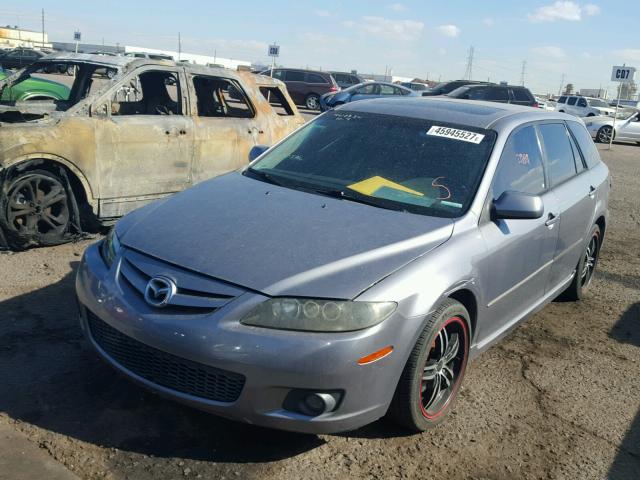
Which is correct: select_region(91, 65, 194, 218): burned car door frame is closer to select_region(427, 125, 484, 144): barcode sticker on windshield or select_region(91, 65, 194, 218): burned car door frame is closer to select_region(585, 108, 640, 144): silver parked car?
select_region(427, 125, 484, 144): barcode sticker on windshield

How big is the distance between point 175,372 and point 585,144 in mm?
4060

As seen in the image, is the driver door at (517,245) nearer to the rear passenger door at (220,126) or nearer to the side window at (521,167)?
the side window at (521,167)

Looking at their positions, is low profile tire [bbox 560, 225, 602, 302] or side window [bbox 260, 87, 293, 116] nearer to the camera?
low profile tire [bbox 560, 225, 602, 302]

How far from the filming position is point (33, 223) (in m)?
5.71

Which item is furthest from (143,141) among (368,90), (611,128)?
(368,90)

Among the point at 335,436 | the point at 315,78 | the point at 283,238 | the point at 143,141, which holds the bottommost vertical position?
the point at 335,436

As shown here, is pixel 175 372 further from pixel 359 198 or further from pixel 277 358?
pixel 359 198

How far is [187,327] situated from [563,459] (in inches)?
78.7

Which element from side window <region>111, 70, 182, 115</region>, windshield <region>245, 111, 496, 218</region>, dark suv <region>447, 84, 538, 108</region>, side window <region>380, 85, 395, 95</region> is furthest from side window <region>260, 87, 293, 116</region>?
side window <region>380, 85, 395, 95</region>

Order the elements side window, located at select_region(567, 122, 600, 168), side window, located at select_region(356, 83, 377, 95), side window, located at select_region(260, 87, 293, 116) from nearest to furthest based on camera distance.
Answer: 1. side window, located at select_region(567, 122, 600, 168)
2. side window, located at select_region(260, 87, 293, 116)
3. side window, located at select_region(356, 83, 377, 95)

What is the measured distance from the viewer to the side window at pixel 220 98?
702cm

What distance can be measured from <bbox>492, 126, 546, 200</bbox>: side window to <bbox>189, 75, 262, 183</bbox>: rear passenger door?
3481mm

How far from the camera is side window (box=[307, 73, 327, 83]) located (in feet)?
95.8

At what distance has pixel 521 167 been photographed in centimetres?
414
